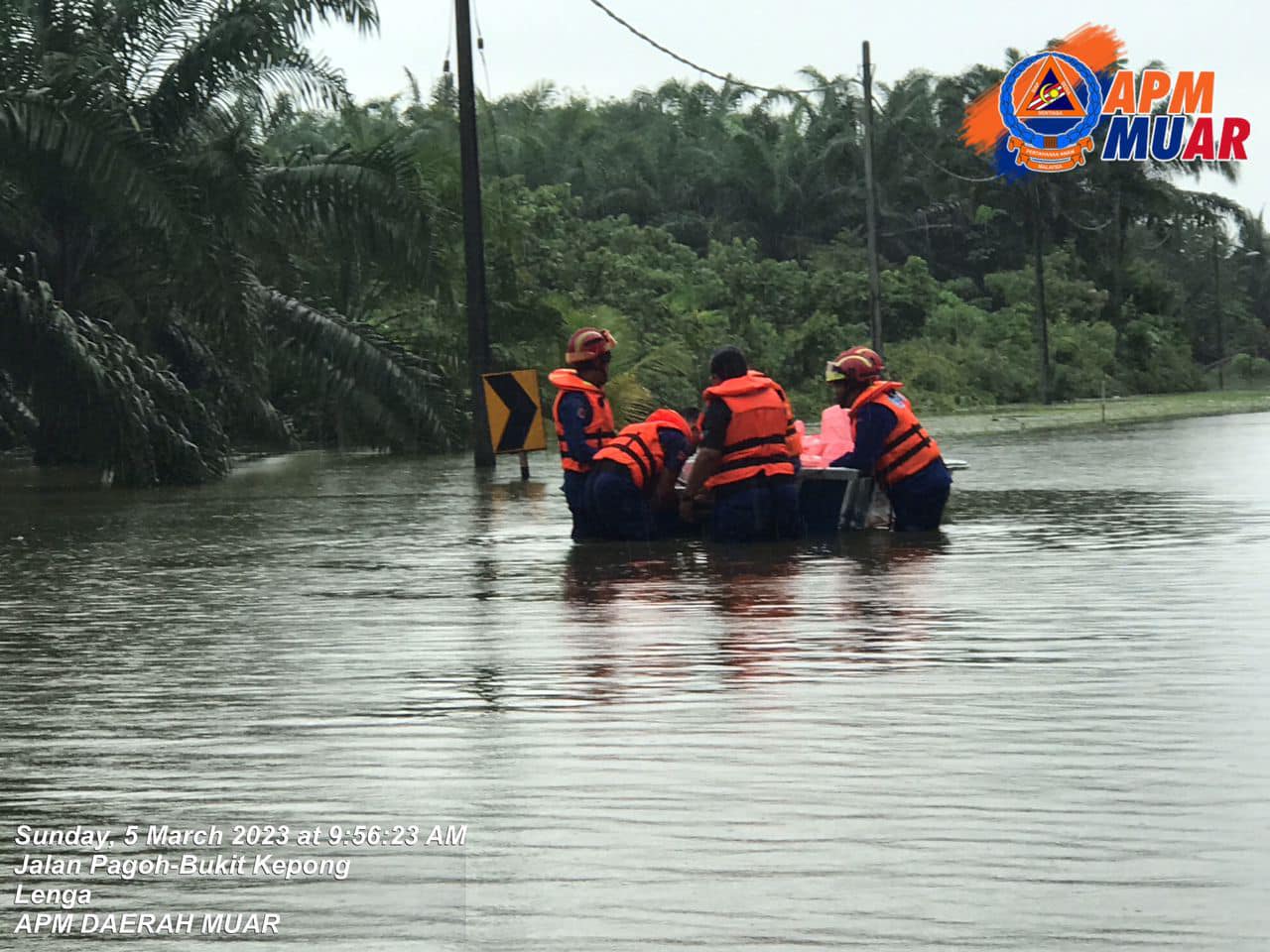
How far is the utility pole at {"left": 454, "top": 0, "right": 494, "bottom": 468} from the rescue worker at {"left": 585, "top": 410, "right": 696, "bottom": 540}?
43.6 feet

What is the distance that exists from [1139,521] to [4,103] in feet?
45.9

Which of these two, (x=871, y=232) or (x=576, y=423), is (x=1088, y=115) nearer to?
(x=871, y=232)

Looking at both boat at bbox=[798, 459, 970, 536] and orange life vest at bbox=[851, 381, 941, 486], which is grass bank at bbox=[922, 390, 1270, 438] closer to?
boat at bbox=[798, 459, 970, 536]

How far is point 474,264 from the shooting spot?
29.7 metres

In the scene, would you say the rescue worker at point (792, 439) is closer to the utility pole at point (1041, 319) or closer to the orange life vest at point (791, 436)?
the orange life vest at point (791, 436)

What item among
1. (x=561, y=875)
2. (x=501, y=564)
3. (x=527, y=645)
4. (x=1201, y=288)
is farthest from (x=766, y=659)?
(x=1201, y=288)

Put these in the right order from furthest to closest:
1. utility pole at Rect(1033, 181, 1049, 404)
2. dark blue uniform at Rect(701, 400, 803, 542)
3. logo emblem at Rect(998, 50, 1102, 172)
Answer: logo emblem at Rect(998, 50, 1102, 172) < utility pole at Rect(1033, 181, 1049, 404) < dark blue uniform at Rect(701, 400, 803, 542)

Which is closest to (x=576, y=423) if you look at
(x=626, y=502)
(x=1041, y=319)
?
(x=626, y=502)

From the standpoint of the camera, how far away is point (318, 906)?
548 cm

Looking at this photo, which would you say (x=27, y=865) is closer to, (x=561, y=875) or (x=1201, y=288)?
(x=561, y=875)

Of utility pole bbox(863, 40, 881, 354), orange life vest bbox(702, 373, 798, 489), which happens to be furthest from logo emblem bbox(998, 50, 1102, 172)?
orange life vest bbox(702, 373, 798, 489)

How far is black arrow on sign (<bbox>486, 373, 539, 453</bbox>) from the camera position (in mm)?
25219

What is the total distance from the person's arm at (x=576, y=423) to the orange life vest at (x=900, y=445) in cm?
179

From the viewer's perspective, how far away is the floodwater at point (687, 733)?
17.9ft
